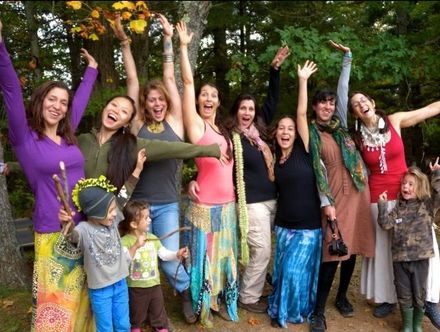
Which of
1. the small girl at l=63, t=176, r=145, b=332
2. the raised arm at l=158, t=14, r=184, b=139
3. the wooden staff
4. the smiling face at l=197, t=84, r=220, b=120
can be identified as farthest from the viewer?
the smiling face at l=197, t=84, r=220, b=120

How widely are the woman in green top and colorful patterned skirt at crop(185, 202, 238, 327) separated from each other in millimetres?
693

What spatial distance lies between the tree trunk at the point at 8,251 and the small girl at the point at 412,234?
3.59m

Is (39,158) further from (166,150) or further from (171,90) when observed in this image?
(171,90)

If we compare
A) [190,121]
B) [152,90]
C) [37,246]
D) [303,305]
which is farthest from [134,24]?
[303,305]

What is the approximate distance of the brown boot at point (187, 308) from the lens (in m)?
3.90

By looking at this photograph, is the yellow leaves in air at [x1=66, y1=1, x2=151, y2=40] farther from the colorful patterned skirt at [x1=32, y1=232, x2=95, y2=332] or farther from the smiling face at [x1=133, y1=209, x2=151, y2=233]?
the colorful patterned skirt at [x1=32, y1=232, x2=95, y2=332]

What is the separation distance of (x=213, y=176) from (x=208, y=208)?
0.29 meters

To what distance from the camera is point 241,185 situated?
3.90m

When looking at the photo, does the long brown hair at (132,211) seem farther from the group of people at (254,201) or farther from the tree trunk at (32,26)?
the tree trunk at (32,26)

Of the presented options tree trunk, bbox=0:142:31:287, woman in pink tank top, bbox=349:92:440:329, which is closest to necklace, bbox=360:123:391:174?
woman in pink tank top, bbox=349:92:440:329

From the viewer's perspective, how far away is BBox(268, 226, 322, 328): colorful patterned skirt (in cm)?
390

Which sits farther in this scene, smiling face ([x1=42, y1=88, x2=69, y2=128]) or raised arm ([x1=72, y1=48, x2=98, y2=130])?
raised arm ([x1=72, y1=48, x2=98, y2=130])

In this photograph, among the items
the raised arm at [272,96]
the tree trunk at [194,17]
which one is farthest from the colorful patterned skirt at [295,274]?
the tree trunk at [194,17]

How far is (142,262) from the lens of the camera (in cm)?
336
